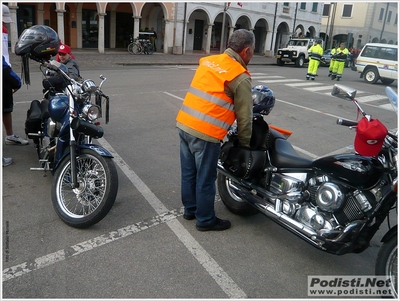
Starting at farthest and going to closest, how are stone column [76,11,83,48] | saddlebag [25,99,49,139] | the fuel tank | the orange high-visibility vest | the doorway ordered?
the doorway < stone column [76,11,83,48] < saddlebag [25,99,49,139] < the orange high-visibility vest < the fuel tank

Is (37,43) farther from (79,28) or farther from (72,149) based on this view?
(79,28)

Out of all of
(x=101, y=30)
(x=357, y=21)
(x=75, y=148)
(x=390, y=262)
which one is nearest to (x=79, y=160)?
(x=75, y=148)

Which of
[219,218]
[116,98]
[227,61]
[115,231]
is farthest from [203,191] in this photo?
[116,98]

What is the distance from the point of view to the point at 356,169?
2.70 m

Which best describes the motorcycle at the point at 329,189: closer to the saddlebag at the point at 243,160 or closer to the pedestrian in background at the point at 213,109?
the saddlebag at the point at 243,160

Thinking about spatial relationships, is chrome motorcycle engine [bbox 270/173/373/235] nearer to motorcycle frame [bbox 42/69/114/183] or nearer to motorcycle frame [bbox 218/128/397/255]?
motorcycle frame [bbox 218/128/397/255]

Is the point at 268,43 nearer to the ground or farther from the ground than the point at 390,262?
farther from the ground

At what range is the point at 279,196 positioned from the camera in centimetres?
324

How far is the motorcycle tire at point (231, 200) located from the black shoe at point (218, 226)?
0.26 m

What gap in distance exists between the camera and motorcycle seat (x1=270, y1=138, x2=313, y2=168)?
3130 mm

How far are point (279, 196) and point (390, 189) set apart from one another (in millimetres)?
929

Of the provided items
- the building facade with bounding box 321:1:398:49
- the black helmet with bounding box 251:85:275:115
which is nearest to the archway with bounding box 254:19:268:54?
the building facade with bounding box 321:1:398:49

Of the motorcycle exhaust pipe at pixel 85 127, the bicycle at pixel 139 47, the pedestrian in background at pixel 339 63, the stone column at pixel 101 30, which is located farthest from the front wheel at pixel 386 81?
the motorcycle exhaust pipe at pixel 85 127

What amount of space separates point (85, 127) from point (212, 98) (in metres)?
1.31
